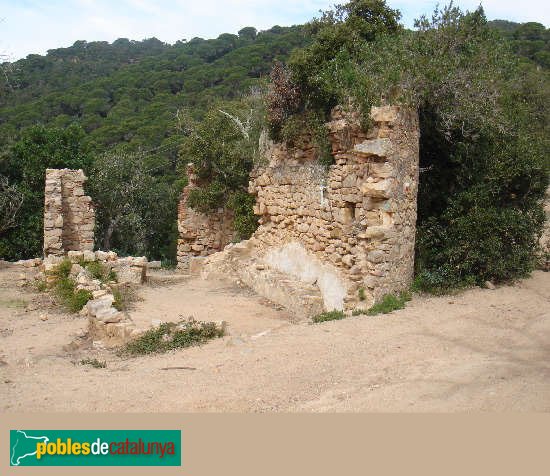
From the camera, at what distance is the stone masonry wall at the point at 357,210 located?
801 cm

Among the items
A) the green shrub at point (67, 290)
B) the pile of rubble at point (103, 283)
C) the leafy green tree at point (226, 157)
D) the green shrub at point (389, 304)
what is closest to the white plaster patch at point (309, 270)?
the green shrub at point (389, 304)

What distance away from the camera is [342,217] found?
29.0 ft

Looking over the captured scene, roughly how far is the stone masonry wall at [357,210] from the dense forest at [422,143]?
0.49 meters

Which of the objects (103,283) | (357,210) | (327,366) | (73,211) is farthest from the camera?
(73,211)

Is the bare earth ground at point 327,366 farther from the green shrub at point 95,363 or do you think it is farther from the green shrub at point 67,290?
the green shrub at point 67,290

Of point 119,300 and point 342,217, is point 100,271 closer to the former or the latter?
point 119,300

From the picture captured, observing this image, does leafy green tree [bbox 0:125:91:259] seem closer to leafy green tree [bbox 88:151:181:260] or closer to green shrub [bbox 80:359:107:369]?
leafy green tree [bbox 88:151:181:260]

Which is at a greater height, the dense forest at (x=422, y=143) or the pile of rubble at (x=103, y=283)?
the dense forest at (x=422, y=143)

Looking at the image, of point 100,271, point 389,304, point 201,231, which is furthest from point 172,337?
point 201,231

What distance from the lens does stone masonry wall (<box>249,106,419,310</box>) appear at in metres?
8.01

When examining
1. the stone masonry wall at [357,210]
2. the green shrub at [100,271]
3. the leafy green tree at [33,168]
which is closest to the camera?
the stone masonry wall at [357,210]

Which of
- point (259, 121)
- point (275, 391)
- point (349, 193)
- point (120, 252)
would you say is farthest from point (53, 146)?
point (275, 391)

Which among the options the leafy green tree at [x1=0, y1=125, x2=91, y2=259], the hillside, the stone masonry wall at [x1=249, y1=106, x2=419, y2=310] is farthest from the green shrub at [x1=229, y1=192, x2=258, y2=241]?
the hillside

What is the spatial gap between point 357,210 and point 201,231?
7282 millimetres
